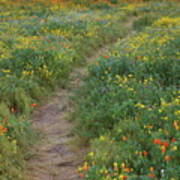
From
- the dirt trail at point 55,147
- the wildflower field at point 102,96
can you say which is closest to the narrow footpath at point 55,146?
the dirt trail at point 55,147

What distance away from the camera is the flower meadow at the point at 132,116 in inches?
206

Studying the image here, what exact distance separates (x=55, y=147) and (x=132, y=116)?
1614 mm

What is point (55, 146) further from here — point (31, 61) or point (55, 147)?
point (31, 61)

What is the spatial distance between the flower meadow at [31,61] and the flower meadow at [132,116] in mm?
1108

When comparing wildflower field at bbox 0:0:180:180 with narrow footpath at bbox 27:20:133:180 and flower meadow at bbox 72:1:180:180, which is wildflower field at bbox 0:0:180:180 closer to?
flower meadow at bbox 72:1:180:180

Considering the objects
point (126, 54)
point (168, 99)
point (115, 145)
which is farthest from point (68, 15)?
point (115, 145)

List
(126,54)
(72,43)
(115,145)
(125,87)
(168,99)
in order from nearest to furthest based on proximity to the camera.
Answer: (115,145) < (168,99) < (125,87) < (126,54) < (72,43)

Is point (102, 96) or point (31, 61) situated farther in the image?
point (31, 61)

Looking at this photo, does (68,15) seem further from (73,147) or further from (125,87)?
(73,147)

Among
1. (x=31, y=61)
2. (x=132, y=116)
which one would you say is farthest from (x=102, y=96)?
(x=31, y=61)

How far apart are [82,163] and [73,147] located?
2.27 ft

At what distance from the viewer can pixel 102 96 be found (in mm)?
8078

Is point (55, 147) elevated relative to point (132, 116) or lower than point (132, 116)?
lower

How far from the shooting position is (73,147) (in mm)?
6922
